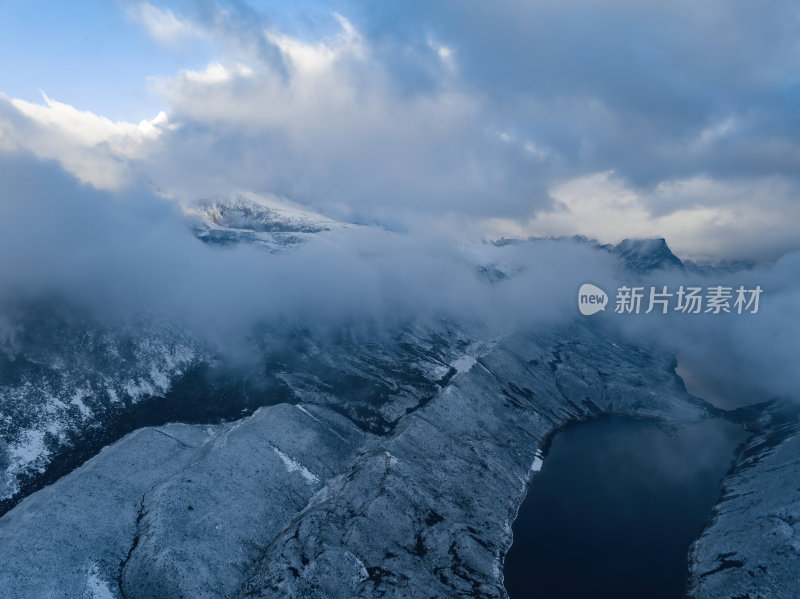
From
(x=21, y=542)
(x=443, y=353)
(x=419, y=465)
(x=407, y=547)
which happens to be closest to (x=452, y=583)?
(x=407, y=547)

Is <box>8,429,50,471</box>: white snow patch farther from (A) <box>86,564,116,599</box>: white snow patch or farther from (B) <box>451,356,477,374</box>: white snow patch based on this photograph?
(B) <box>451,356,477,374</box>: white snow patch

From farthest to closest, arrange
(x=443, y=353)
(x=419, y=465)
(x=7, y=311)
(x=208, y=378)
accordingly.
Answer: (x=443, y=353) → (x=208, y=378) → (x=7, y=311) → (x=419, y=465)

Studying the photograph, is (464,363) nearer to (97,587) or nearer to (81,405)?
(81,405)

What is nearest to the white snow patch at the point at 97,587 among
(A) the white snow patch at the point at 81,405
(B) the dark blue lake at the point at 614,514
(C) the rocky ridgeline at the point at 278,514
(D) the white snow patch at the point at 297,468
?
(C) the rocky ridgeline at the point at 278,514

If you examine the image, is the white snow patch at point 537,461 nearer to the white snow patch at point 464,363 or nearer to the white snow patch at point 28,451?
the white snow patch at point 464,363

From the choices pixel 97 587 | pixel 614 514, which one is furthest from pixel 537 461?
pixel 97 587

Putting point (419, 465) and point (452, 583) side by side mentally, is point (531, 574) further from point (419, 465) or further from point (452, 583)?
point (419, 465)
